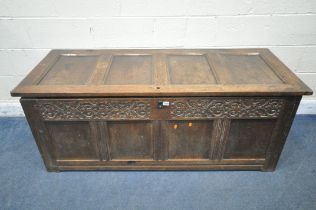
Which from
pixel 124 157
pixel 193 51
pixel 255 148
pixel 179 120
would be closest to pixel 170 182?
pixel 124 157

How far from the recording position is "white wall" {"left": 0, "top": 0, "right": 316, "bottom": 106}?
5.20ft

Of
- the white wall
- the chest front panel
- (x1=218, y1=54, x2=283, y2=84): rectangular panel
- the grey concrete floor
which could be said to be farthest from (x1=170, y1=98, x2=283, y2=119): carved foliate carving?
the white wall

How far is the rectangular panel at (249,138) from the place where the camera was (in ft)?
4.37

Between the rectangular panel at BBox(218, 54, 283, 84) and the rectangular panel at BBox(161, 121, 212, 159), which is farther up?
the rectangular panel at BBox(218, 54, 283, 84)

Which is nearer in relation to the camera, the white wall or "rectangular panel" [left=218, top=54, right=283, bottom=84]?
"rectangular panel" [left=218, top=54, right=283, bottom=84]

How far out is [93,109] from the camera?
1.25 meters

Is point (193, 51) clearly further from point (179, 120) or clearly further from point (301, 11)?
point (301, 11)

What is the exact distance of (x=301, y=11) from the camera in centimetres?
161

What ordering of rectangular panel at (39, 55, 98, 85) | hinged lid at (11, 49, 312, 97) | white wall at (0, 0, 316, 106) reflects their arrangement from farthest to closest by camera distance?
white wall at (0, 0, 316, 106) < rectangular panel at (39, 55, 98, 85) < hinged lid at (11, 49, 312, 97)

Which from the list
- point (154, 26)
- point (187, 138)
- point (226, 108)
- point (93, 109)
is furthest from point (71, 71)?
point (226, 108)

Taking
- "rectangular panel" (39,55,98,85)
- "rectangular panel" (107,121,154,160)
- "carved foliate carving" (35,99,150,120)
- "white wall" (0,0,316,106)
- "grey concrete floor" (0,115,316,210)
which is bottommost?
"grey concrete floor" (0,115,316,210)

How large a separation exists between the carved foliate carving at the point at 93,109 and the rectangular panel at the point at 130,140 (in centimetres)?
7

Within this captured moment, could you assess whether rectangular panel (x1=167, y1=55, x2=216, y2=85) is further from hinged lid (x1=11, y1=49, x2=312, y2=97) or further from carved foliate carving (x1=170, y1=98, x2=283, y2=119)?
carved foliate carving (x1=170, y1=98, x2=283, y2=119)

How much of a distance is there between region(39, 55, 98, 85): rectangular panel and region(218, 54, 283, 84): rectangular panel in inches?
31.6
